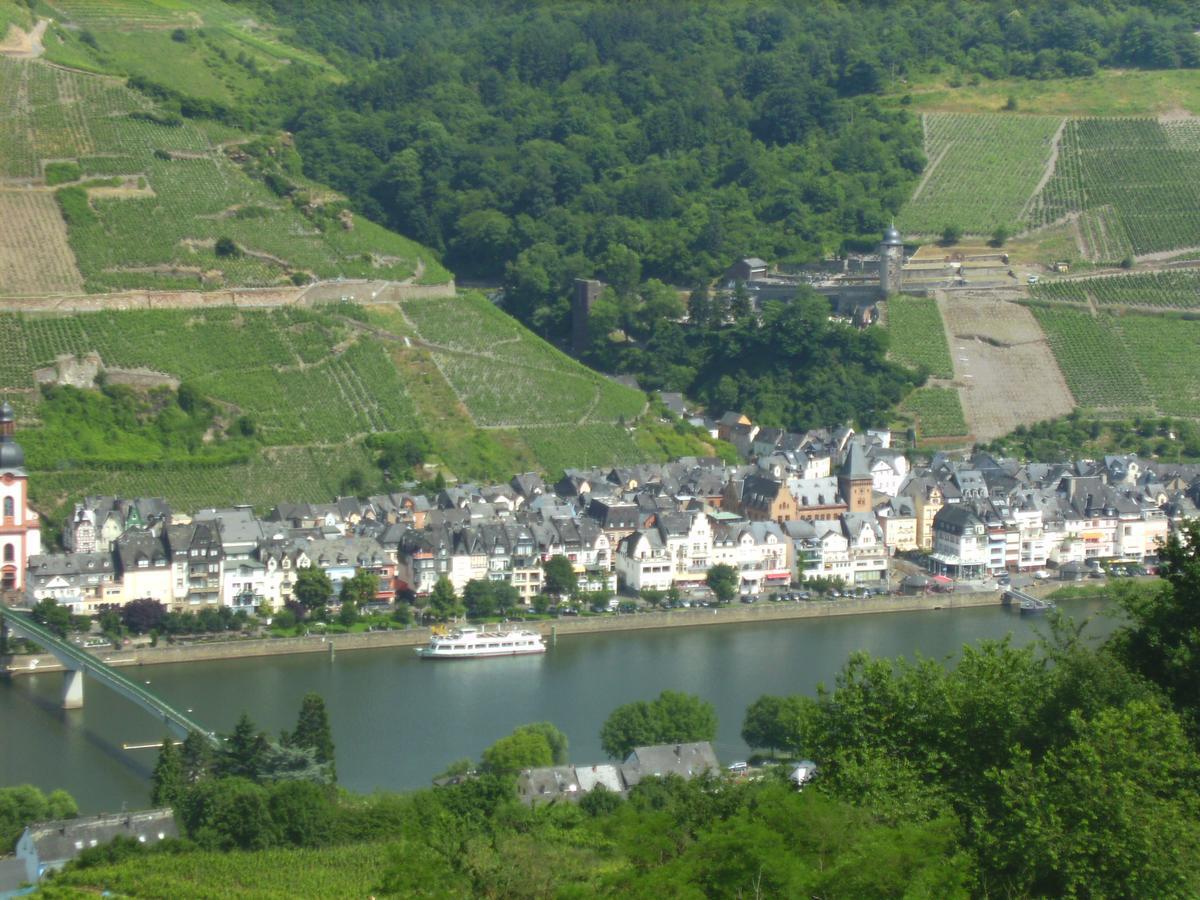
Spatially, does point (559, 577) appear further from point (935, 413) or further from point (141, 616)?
point (935, 413)

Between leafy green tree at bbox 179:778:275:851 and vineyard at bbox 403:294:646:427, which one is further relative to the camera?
vineyard at bbox 403:294:646:427

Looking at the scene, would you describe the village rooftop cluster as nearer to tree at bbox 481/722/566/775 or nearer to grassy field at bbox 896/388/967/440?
grassy field at bbox 896/388/967/440

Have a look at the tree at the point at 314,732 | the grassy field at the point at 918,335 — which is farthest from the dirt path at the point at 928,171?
the tree at the point at 314,732

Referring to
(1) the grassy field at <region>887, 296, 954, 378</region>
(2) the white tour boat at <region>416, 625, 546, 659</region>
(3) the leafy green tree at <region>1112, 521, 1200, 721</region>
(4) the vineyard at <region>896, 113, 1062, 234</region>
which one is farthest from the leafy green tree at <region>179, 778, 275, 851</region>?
(4) the vineyard at <region>896, 113, 1062, 234</region>

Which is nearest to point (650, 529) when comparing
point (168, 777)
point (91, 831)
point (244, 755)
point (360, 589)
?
point (360, 589)

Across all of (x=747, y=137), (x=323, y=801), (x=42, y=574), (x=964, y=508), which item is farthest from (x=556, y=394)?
(x=323, y=801)

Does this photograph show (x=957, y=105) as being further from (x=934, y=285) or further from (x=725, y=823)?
(x=725, y=823)

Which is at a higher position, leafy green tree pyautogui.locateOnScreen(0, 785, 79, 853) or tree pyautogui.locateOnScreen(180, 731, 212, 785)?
tree pyautogui.locateOnScreen(180, 731, 212, 785)
